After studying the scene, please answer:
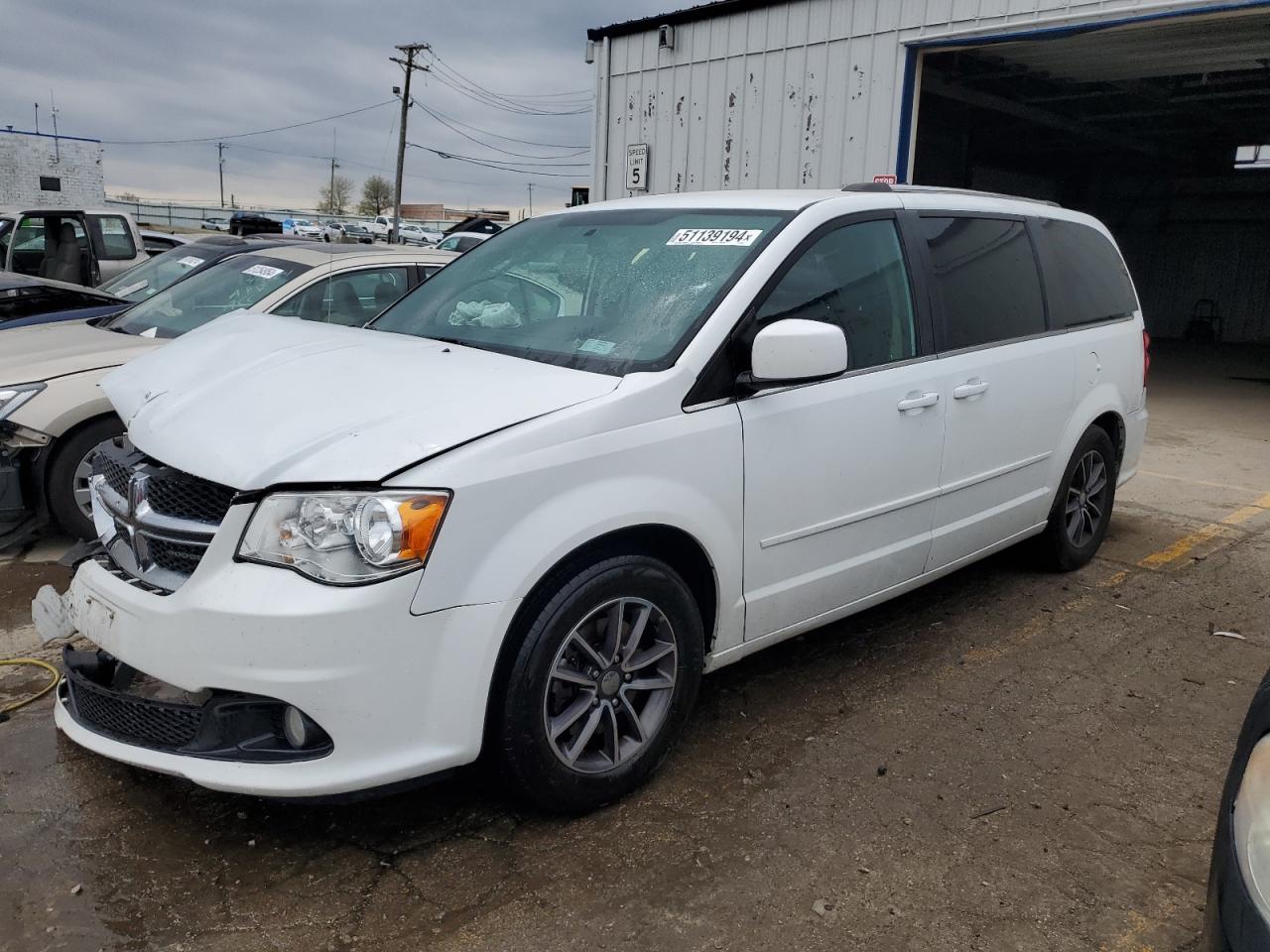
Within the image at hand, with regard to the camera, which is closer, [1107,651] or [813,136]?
[1107,651]

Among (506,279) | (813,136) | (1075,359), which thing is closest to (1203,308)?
(813,136)

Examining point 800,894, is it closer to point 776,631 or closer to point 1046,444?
point 776,631

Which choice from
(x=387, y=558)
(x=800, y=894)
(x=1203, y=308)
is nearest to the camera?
(x=387, y=558)

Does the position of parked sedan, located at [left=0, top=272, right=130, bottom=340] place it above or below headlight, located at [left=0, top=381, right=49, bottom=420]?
above

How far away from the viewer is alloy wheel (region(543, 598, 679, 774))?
276 centimetres

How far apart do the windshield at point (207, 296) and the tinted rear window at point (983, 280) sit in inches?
148

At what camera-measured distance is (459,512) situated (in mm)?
2420

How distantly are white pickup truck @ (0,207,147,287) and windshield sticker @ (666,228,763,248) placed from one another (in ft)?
30.4

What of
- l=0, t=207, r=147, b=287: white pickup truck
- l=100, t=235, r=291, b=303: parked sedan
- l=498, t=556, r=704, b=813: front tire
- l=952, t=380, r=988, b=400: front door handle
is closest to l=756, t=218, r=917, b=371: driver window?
l=952, t=380, r=988, b=400: front door handle

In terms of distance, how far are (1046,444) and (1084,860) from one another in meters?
2.19

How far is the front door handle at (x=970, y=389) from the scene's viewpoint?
12.6 feet

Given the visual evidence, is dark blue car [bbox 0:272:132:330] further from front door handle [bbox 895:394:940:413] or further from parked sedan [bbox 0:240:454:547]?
front door handle [bbox 895:394:940:413]

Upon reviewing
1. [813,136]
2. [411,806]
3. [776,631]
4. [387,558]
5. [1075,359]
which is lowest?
Result: [411,806]

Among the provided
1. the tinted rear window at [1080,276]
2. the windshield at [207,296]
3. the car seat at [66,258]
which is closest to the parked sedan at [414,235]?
the car seat at [66,258]
